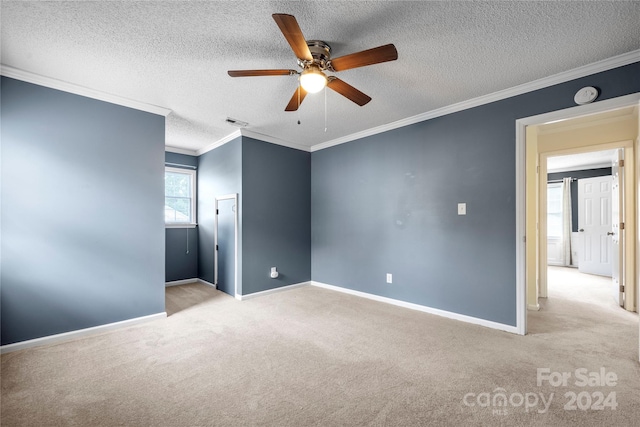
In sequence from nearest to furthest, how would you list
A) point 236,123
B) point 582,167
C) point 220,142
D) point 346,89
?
point 346,89 → point 236,123 → point 220,142 → point 582,167

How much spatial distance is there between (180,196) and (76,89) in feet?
9.27

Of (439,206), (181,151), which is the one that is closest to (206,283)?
(181,151)

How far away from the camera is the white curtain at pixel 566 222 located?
711 cm

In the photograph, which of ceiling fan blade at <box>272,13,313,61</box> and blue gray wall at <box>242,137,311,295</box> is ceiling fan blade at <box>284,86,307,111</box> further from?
blue gray wall at <box>242,137,311,295</box>

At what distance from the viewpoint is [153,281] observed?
3.39m

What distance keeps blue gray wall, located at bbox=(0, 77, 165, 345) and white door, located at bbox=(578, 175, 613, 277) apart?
8299 mm

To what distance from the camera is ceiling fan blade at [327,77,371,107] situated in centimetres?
227

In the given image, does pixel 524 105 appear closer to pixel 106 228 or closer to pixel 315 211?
pixel 315 211

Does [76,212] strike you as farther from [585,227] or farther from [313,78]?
[585,227]

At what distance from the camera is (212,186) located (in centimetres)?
511

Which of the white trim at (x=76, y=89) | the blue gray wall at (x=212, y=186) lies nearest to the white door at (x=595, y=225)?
the blue gray wall at (x=212, y=186)

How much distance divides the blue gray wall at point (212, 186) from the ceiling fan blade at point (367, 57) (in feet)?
9.00

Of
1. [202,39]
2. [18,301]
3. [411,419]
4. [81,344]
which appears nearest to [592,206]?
[411,419]

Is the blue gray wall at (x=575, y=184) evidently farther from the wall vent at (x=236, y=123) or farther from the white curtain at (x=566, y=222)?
the wall vent at (x=236, y=123)
